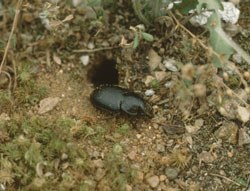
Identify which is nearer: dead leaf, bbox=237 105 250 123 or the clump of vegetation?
the clump of vegetation

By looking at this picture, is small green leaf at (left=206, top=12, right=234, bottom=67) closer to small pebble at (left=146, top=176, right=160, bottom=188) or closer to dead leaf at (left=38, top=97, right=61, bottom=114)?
small pebble at (left=146, top=176, right=160, bottom=188)

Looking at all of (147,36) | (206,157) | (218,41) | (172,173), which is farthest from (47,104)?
(218,41)

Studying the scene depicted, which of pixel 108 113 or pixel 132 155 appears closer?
pixel 132 155

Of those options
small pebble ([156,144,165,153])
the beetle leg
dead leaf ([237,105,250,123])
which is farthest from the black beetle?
dead leaf ([237,105,250,123])

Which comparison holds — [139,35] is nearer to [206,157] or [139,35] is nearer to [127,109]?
[127,109]

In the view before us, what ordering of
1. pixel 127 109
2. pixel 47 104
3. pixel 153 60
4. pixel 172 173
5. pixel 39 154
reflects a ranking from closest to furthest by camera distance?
pixel 39 154 → pixel 172 173 → pixel 127 109 → pixel 47 104 → pixel 153 60

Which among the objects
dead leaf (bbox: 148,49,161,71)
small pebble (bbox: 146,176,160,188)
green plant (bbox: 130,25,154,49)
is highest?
green plant (bbox: 130,25,154,49)
